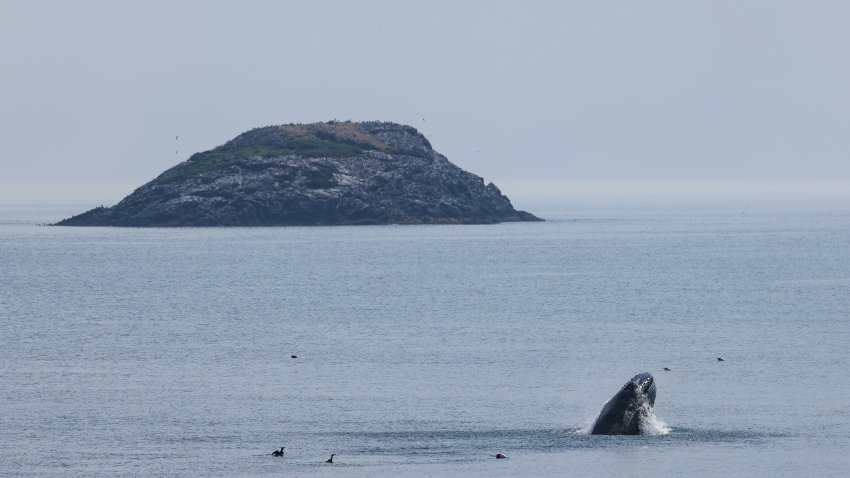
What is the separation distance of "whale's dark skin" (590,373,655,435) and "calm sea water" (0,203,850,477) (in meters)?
1.14

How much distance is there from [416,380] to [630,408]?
21477mm

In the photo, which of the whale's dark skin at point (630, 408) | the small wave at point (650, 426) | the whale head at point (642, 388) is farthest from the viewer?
the small wave at point (650, 426)

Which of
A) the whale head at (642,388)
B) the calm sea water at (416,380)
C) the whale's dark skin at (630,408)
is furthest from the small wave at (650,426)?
the calm sea water at (416,380)

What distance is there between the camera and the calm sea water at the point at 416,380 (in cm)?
6344

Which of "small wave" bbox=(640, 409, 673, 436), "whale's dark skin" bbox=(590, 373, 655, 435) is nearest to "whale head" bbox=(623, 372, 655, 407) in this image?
"whale's dark skin" bbox=(590, 373, 655, 435)

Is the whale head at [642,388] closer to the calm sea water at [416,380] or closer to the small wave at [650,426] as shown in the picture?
the small wave at [650,426]

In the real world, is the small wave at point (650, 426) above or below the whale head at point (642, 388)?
below

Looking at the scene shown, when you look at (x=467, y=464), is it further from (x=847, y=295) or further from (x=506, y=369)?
(x=847, y=295)

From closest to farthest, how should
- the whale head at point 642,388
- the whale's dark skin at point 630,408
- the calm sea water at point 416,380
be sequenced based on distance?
the calm sea water at point 416,380, the whale head at point 642,388, the whale's dark skin at point 630,408

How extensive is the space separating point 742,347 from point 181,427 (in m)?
46.7

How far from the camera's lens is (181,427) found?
7106 cm

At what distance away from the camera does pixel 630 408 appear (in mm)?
67438

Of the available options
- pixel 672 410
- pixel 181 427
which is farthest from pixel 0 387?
pixel 672 410

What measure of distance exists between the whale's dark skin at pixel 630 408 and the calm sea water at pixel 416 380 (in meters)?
1.14
